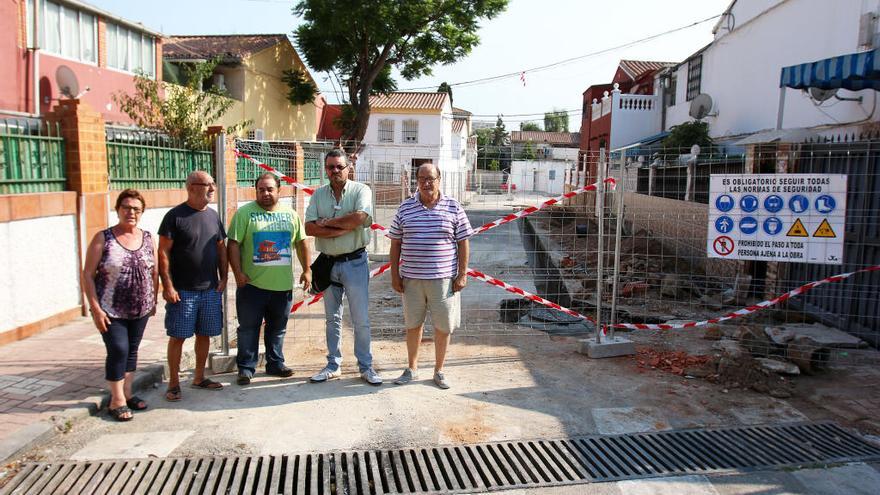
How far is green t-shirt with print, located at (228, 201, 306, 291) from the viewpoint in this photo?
4.86 metres

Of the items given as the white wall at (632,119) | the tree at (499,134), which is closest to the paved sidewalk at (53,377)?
the white wall at (632,119)

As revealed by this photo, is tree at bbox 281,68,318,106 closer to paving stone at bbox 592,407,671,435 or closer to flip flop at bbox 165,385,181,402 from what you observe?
flip flop at bbox 165,385,181,402

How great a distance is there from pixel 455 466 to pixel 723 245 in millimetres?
3851

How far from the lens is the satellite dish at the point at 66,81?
15.3m

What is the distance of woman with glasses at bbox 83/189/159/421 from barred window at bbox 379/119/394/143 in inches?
1512

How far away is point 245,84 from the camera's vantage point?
78.2 feet

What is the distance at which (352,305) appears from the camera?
5.12 metres

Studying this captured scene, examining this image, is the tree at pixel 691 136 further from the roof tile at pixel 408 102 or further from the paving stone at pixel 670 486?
the roof tile at pixel 408 102

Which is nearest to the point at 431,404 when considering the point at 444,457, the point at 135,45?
the point at 444,457

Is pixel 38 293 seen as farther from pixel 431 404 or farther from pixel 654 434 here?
pixel 654 434

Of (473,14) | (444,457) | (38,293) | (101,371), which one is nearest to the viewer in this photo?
(444,457)

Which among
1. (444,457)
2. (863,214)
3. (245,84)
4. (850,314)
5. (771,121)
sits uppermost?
(245,84)

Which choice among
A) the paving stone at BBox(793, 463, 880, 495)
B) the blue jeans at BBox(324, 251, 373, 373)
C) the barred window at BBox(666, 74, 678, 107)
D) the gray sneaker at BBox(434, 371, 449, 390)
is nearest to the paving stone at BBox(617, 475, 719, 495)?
the paving stone at BBox(793, 463, 880, 495)

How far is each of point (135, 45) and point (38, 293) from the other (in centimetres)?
1527
